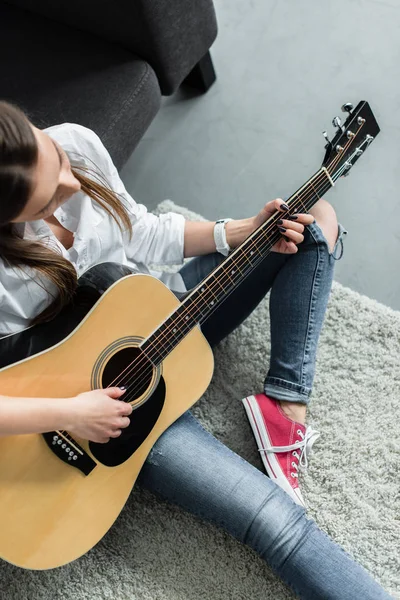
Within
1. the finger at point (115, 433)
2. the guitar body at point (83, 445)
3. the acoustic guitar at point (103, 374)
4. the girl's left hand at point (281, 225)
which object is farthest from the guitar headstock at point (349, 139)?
the finger at point (115, 433)

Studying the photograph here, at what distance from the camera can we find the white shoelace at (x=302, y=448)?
1214 millimetres

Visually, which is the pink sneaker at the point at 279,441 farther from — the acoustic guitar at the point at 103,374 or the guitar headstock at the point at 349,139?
the guitar headstock at the point at 349,139

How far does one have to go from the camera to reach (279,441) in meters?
1.22

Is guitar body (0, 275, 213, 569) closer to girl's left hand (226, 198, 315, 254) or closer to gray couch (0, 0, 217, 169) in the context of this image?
girl's left hand (226, 198, 315, 254)

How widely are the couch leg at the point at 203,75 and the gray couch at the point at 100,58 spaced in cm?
20

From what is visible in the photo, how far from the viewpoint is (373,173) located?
4.98ft

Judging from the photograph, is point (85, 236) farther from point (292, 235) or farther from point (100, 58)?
point (100, 58)

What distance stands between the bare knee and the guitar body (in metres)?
0.34

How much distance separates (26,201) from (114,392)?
1.17ft

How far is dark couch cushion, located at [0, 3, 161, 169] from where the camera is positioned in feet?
4.17

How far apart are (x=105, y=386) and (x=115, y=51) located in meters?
0.78

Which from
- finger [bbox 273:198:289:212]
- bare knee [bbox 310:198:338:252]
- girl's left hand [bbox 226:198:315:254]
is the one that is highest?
bare knee [bbox 310:198:338:252]

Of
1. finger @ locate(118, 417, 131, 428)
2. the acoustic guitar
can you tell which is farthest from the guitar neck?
finger @ locate(118, 417, 131, 428)

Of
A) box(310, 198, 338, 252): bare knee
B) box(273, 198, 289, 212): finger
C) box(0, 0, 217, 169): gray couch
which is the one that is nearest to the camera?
box(273, 198, 289, 212): finger
